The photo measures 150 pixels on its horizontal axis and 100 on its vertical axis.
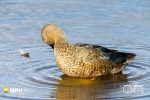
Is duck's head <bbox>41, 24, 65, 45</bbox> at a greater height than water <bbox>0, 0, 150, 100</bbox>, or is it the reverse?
duck's head <bbox>41, 24, 65, 45</bbox>

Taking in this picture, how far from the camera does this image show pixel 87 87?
9.02 metres

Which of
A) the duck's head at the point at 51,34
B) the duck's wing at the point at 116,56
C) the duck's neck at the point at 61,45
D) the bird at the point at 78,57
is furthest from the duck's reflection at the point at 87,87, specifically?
the duck's head at the point at 51,34

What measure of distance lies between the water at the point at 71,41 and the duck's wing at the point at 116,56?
0.20 metres

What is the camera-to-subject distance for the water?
8758mm

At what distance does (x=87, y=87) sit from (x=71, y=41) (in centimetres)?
309

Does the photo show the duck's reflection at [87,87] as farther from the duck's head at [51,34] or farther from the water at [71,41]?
the duck's head at [51,34]

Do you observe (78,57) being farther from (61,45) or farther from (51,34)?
(51,34)

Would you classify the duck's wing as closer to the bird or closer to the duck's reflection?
the bird

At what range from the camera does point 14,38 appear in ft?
39.9

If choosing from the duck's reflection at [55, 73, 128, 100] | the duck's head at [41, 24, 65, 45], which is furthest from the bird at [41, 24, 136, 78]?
the duck's reflection at [55, 73, 128, 100]

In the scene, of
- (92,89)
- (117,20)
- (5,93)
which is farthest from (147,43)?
(5,93)

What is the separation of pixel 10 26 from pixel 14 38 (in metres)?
1.05

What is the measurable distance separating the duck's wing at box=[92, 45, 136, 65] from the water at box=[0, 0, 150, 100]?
202mm

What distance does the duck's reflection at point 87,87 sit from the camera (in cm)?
854
